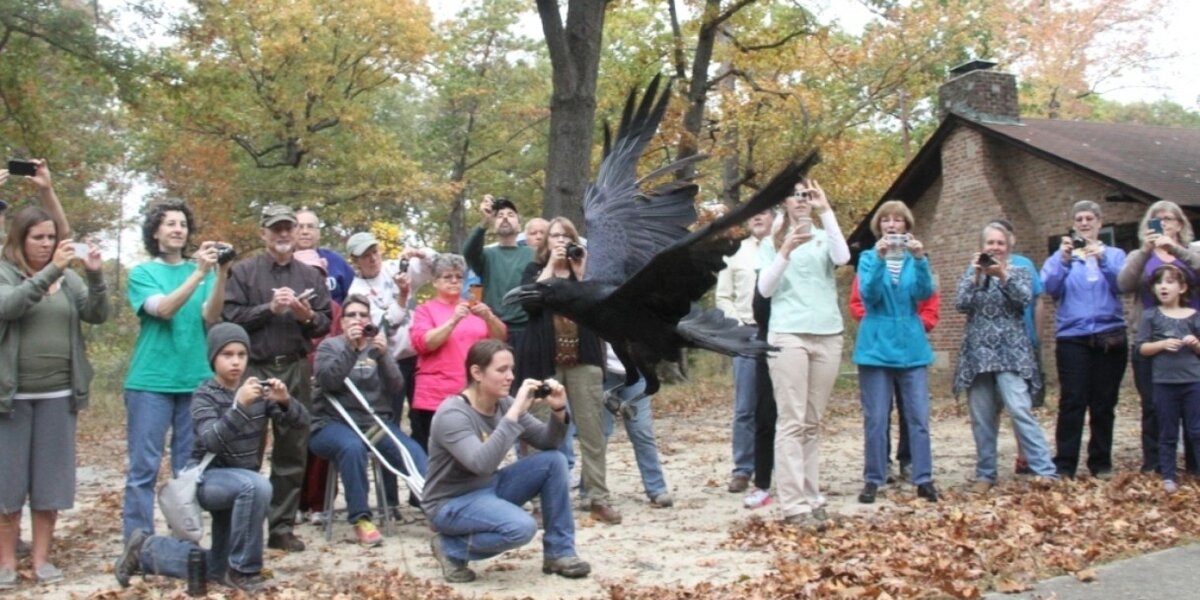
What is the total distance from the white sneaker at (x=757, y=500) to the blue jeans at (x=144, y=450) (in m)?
3.44

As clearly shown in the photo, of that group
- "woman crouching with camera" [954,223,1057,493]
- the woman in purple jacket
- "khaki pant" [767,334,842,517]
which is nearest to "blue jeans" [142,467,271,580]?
"khaki pant" [767,334,842,517]

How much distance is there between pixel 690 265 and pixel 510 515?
4.87 ft

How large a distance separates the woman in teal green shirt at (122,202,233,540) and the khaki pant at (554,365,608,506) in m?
2.13

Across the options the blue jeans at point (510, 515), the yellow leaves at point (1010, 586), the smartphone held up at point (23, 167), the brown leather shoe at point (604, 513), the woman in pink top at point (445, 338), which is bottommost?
the brown leather shoe at point (604, 513)

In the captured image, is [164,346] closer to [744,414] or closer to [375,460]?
[375,460]

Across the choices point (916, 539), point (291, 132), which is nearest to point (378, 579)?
point (916, 539)

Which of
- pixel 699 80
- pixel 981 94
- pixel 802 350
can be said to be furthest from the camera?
pixel 699 80

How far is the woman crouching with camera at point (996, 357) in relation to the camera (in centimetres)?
690

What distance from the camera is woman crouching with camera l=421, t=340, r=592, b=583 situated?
4.90 metres

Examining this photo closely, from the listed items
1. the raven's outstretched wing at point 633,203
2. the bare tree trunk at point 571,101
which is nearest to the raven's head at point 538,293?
the raven's outstretched wing at point 633,203

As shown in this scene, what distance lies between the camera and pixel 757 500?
6.70 meters

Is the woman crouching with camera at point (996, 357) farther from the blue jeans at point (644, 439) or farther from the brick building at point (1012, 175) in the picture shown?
the brick building at point (1012, 175)

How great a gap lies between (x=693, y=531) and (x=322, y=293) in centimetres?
263

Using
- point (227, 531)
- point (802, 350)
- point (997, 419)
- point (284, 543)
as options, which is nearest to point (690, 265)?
point (802, 350)
